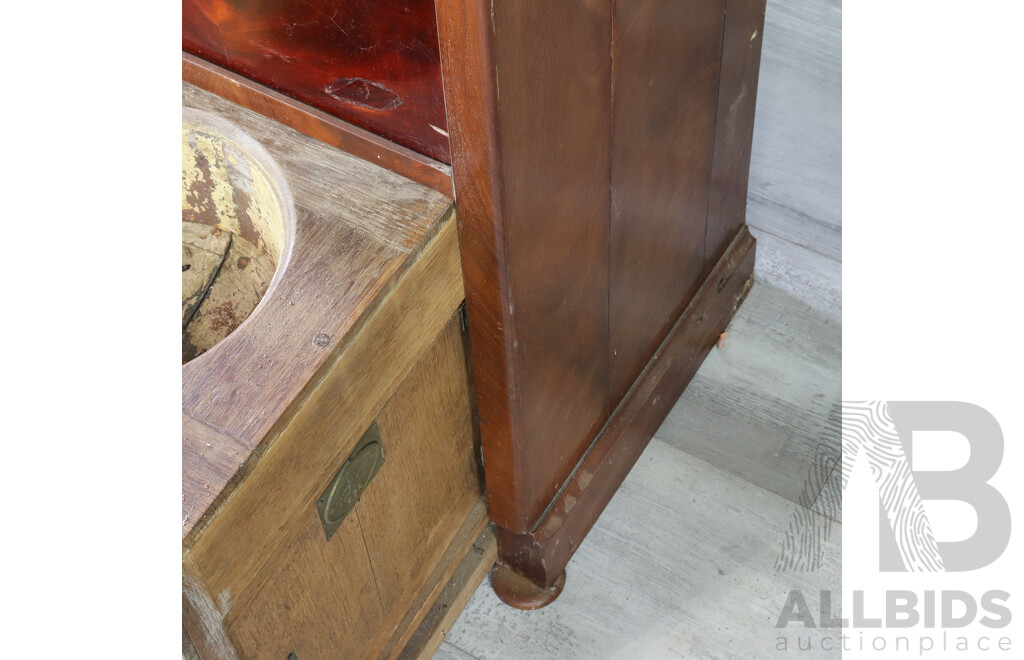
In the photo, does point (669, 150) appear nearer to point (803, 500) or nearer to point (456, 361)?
point (456, 361)

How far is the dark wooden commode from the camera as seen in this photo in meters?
0.87

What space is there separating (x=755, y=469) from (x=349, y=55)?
0.81m

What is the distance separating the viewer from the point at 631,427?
1.41 meters

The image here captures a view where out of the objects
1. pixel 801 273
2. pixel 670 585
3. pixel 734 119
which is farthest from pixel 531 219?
pixel 801 273

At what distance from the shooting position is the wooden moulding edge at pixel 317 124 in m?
Result: 0.94

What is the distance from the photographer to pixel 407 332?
952 mm

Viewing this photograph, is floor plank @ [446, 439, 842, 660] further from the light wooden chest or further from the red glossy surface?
the red glossy surface

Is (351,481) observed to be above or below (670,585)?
above

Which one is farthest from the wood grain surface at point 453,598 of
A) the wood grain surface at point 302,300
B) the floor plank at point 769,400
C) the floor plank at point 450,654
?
the wood grain surface at point 302,300

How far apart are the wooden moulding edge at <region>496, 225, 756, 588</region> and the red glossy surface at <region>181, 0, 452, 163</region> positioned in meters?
0.53

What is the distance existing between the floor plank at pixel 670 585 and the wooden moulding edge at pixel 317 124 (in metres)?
0.64

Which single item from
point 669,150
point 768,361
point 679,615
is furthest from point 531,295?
point 768,361

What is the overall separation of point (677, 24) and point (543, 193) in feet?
0.81

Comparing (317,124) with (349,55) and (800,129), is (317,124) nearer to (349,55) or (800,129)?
(349,55)
